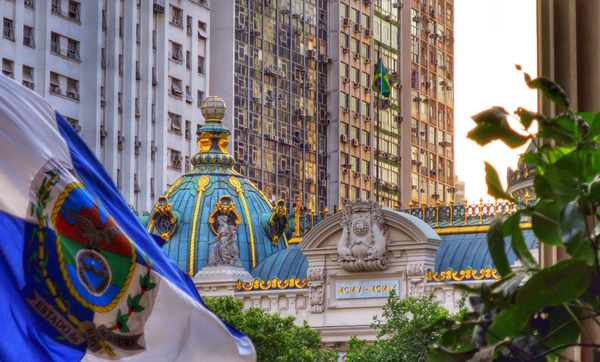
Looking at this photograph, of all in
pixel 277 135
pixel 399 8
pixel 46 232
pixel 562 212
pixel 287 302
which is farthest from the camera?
pixel 399 8

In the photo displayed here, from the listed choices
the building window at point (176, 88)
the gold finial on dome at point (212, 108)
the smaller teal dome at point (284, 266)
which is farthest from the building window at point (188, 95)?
the smaller teal dome at point (284, 266)

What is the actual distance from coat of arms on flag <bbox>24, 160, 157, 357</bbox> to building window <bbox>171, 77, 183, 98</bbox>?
7740 centimetres

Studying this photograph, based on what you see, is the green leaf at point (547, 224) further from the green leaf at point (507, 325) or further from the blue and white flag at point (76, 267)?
the blue and white flag at point (76, 267)

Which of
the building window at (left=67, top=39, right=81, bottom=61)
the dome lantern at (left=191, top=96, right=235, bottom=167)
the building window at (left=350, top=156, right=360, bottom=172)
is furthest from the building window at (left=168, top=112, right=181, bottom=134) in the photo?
the dome lantern at (left=191, top=96, right=235, bottom=167)

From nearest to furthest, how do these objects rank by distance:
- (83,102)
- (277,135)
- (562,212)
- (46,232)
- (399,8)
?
(562,212)
(46,232)
(83,102)
(277,135)
(399,8)

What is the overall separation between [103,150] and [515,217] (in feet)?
254

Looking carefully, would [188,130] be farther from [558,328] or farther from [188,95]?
[558,328]

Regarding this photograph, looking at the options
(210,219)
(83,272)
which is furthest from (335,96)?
(83,272)

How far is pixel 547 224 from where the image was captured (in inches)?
257

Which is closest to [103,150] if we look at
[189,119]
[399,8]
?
[189,119]

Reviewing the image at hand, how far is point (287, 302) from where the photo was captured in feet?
152

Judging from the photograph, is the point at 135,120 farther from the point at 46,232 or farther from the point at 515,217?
the point at 515,217

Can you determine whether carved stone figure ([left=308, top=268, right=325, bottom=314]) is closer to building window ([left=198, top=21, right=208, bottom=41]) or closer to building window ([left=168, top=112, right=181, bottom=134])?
building window ([left=168, top=112, right=181, bottom=134])

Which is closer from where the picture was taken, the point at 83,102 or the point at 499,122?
the point at 499,122
